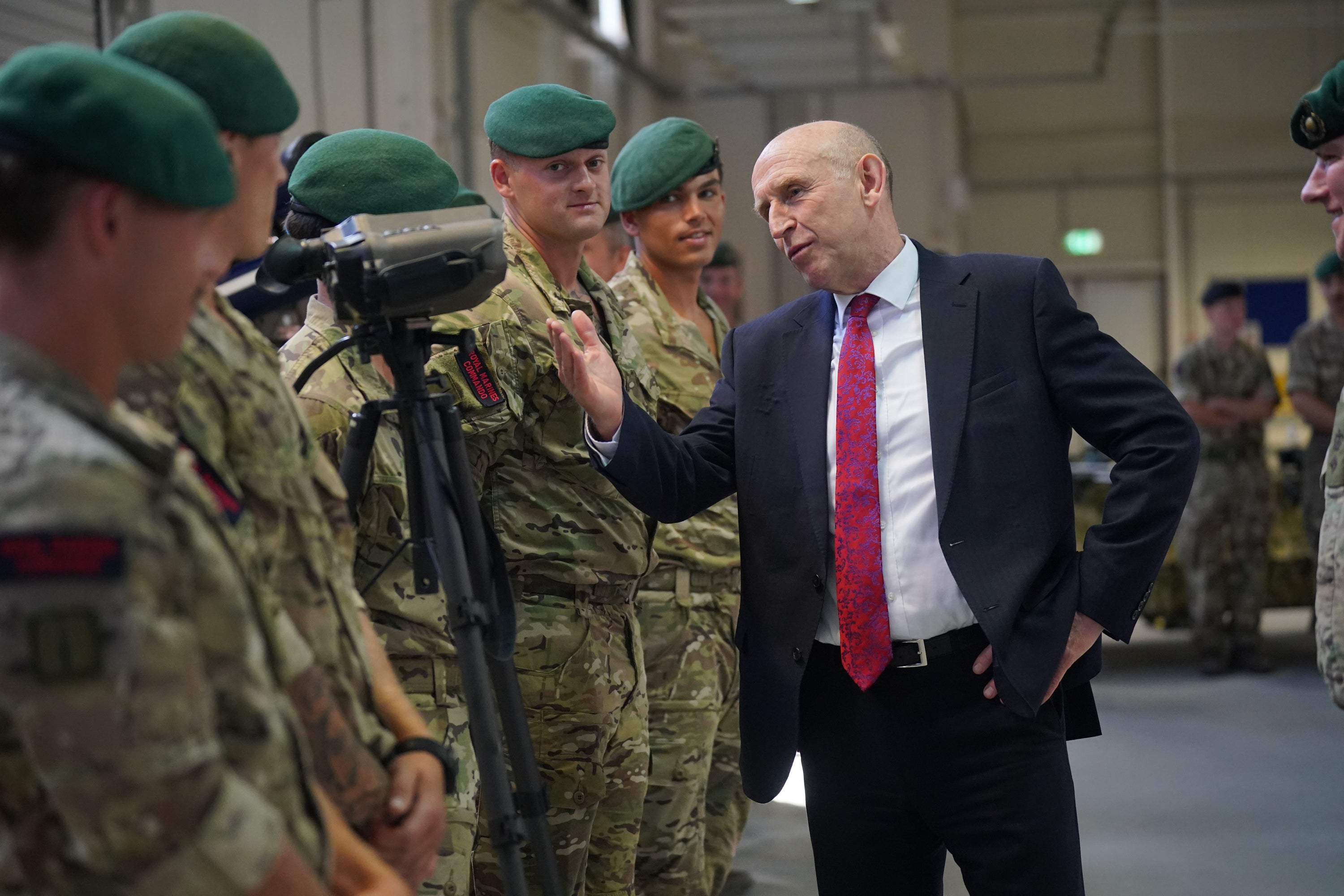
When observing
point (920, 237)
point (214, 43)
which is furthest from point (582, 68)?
point (214, 43)

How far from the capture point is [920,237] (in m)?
10.5

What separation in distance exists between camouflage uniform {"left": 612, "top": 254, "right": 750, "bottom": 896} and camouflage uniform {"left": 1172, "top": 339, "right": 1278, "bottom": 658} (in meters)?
3.55

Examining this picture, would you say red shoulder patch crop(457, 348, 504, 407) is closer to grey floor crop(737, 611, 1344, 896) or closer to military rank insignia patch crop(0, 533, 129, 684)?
military rank insignia patch crop(0, 533, 129, 684)

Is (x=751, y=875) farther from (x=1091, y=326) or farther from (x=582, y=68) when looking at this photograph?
(x=582, y=68)

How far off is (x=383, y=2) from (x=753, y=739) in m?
4.91

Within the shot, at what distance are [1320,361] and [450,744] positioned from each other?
5133 mm

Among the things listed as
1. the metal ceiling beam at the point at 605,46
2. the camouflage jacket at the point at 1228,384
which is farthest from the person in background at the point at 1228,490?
the metal ceiling beam at the point at 605,46

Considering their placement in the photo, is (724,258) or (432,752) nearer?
(432,752)

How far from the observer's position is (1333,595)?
1.90m

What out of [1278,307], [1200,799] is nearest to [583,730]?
[1200,799]

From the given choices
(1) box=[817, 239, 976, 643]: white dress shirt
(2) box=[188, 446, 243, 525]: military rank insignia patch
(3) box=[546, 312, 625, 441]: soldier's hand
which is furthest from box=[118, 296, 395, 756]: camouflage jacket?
(1) box=[817, 239, 976, 643]: white dress shirt

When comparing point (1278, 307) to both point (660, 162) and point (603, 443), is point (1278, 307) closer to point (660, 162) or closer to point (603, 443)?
point (660, 162)

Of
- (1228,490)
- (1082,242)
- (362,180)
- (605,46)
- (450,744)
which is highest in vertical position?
(605,46)

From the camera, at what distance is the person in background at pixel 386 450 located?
1830 mm
